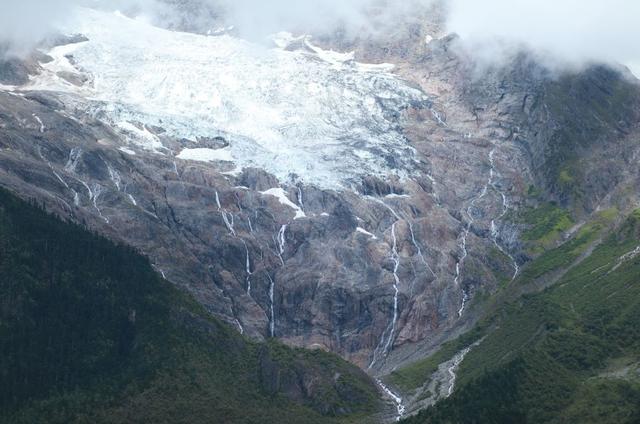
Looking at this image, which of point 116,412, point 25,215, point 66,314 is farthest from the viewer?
point 25,215

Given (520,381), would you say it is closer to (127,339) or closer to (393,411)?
(393,411)

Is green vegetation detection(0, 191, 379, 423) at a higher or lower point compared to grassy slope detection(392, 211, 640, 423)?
higher

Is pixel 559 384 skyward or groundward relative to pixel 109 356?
groundward

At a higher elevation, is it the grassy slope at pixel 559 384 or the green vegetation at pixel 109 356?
the green vegetation at pixel 109 356

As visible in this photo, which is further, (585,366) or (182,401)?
(585,366)

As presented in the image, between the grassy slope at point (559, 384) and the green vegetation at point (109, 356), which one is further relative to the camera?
the green vegetation at point (109, 356)

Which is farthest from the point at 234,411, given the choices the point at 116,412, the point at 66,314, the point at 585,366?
the point at 585,366

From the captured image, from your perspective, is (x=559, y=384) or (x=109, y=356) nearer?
(x=559, y=384)

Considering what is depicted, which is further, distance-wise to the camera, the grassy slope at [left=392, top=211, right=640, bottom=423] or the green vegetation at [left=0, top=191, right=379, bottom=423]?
the green vegetation at [left=0, top=191, right=379, bottom=423]
